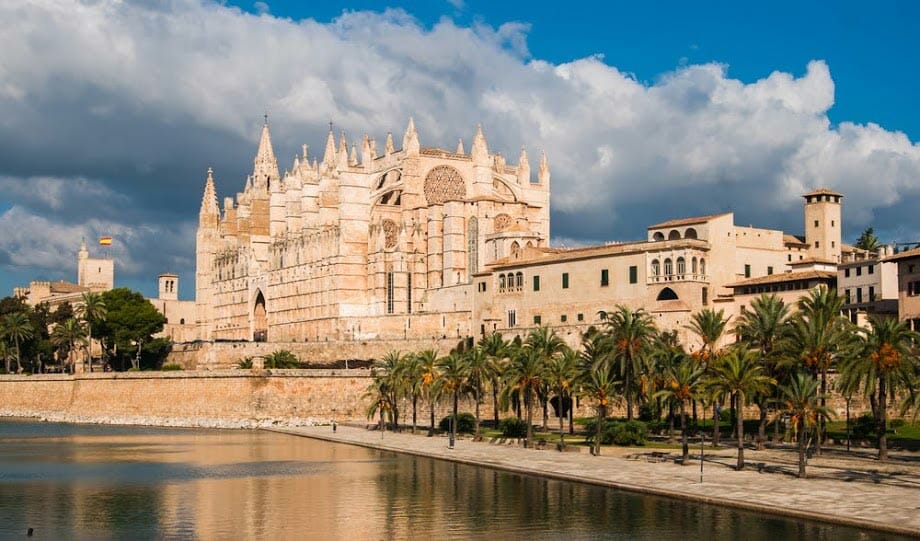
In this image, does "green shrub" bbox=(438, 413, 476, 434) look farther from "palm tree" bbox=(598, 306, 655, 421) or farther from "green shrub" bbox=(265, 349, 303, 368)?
"green shrub" bbox=(265, 349, 303, 368)

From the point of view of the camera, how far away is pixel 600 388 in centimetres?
5347

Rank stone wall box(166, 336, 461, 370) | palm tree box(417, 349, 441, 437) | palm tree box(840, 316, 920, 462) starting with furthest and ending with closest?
stone wall box(166, 336, 461, 370) < palm tree box(417, 349, 441, 437) < palm tree box(840, 316, 920, 462)

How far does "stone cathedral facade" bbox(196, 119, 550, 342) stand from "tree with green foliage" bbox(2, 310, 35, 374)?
21.2m

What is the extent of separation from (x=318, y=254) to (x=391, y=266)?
9.84 metres

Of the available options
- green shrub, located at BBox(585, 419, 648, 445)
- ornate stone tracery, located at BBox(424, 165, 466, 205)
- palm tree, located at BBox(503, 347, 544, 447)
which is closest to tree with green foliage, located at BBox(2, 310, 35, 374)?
ornate stone tracery, located at BBox(424, 165, 466, 205)

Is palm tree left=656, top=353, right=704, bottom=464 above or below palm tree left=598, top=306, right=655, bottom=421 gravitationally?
below

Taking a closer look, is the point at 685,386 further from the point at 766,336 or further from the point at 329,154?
the point at 329,154

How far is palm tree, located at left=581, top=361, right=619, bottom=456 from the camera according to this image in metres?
53.1

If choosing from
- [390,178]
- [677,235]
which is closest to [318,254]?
[390,178]

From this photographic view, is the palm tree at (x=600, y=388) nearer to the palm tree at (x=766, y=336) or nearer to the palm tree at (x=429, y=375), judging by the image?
the palm tree at (x=766, y=336)

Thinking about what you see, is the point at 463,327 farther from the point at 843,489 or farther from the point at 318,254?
the point at 843,489

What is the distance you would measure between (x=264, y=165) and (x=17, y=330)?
42.0 metres

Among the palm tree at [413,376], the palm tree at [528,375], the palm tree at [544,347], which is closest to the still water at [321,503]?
the palm tree at [528,375]

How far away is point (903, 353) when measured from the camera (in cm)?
4525
